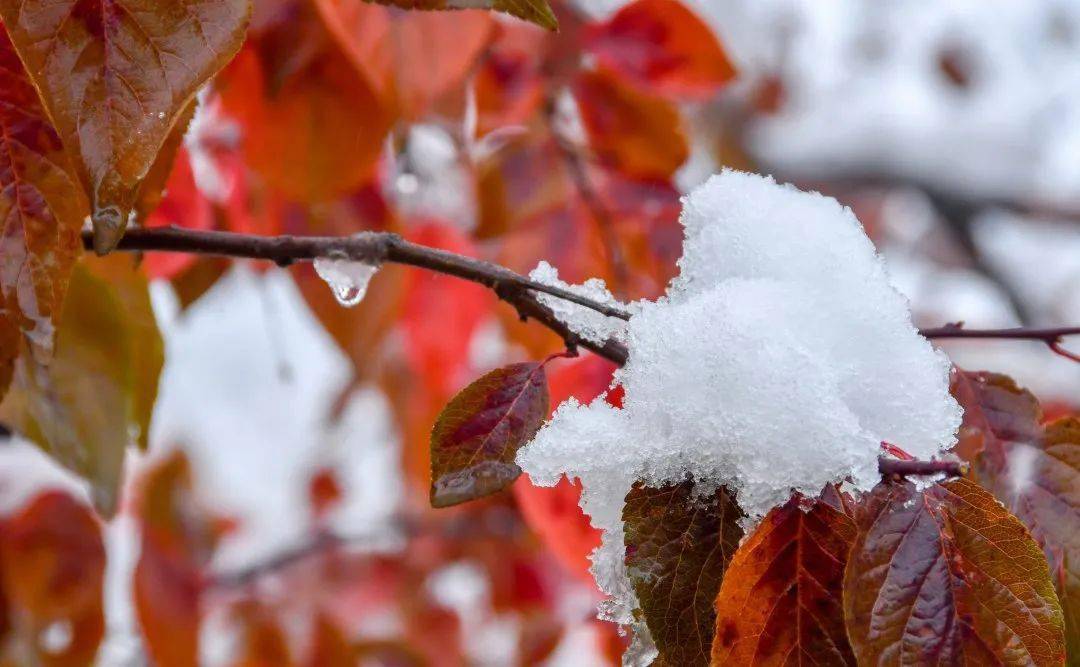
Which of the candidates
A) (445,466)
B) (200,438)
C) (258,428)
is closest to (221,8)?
(445,466)

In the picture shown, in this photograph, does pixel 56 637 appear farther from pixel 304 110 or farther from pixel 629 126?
pixel 629 126

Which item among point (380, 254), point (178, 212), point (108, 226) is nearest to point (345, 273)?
point (380, 254)

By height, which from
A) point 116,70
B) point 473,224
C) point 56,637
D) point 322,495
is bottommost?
point 322,495

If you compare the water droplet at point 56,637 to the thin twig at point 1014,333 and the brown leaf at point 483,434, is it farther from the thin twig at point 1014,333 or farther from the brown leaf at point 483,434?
the thin twig at point 1014,333

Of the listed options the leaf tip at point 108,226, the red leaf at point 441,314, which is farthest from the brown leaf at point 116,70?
the red leaf at point 441,314

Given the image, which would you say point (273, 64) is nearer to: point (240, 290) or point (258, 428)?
point (240, 290)

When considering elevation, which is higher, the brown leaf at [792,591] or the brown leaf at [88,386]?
the brown leaf at [792,591]

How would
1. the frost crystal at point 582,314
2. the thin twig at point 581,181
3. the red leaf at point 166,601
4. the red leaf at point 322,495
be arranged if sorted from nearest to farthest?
the frost crystal at point 582,314 → the red leaf at point 166,601 → the thin twig at point 581,181 → the red leaf at point 322,495
